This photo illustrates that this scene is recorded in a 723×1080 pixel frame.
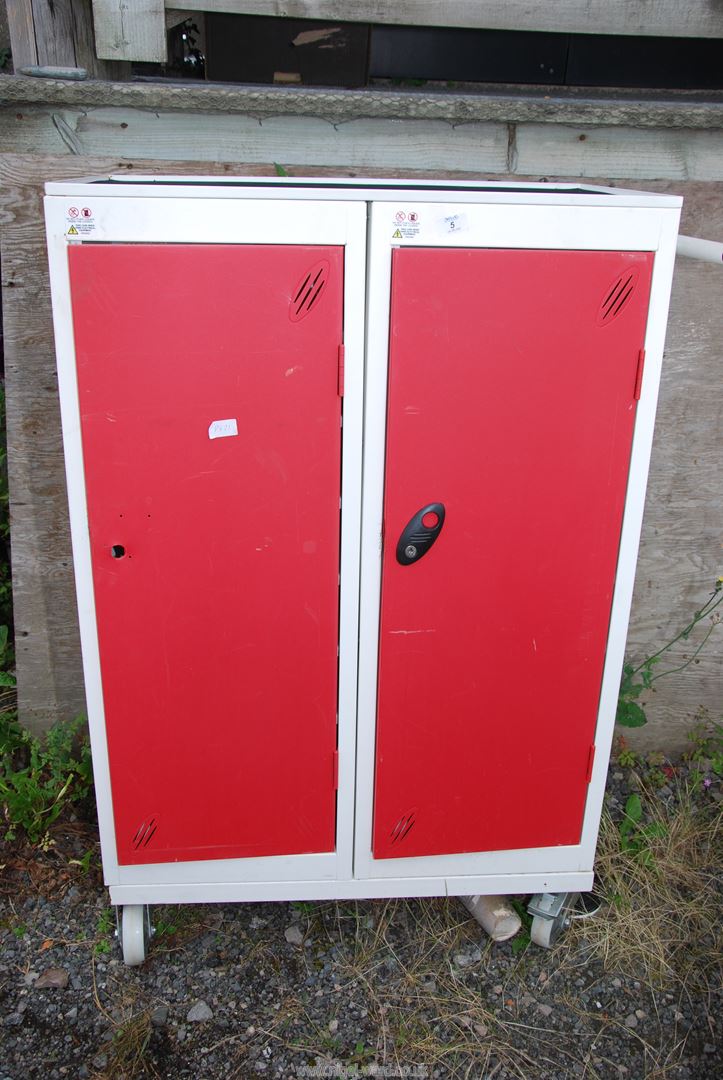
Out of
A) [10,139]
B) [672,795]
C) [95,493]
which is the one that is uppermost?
[10,139]

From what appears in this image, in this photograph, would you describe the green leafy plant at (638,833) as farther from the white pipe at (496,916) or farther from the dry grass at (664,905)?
the white pipe at (496,916)

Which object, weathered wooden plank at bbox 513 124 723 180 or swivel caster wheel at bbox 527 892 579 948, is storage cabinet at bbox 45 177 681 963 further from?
weathered wooden plank at bbox 513 124 723 180

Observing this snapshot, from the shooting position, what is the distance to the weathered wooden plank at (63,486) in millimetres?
2250

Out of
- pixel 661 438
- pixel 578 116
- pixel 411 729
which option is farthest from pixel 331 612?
pixel 578 116

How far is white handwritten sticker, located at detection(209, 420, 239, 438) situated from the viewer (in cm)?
172

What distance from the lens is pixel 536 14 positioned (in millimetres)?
2383

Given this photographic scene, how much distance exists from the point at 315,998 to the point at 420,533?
1.29 metres

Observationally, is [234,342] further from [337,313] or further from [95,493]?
[95,493]

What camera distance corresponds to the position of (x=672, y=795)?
2.76 meters

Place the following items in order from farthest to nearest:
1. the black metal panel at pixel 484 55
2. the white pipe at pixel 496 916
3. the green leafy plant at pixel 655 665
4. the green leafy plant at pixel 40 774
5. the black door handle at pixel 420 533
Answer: the black metal panel at pixel 484 55 < the green leafy plant at pixel 655 665 < the green leafy plant at pixel 40 774 < the white pipe at pixel 496 916 < the black door handle at pixel 420 533

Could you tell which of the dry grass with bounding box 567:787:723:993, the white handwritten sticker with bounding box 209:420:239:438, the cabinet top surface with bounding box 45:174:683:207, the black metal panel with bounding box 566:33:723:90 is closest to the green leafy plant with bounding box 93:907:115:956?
the dry grass with bounding box 567:787:723:993

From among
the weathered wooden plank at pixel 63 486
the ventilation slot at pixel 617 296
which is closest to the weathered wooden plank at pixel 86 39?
the weathered wooden plank at pixel 63 486

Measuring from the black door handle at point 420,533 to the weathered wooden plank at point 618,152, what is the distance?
46.1 inches

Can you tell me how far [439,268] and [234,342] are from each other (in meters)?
0.44
